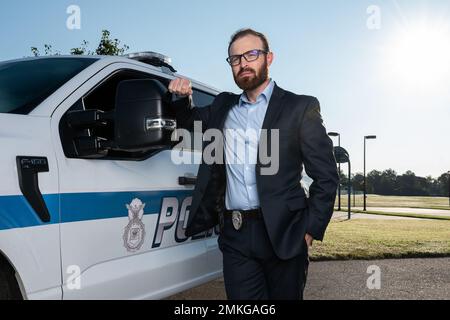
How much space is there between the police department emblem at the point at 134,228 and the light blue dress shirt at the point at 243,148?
1.65ft

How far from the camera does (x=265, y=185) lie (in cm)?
237

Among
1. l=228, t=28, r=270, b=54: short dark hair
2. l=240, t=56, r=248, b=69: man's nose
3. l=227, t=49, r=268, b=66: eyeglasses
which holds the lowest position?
l=240, t=56, r=248, b=69: man's nose

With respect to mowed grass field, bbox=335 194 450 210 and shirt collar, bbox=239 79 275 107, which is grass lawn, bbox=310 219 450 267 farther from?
mowed grass field, bbox=335 194 450 210

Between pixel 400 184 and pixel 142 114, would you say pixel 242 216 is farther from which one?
pixel 400 184

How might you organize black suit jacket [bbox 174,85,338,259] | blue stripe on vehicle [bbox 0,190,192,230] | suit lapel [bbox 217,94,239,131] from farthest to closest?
suit lapel [bbox 217,94,239,131] → black suit jacket [bbox 174,85,338,259] → blue stripe on vehicle [bbox 0,190,192,230]

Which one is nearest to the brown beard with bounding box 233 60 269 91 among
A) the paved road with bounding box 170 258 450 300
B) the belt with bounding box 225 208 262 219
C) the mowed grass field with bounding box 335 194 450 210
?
the belt with bounding box 225 208 262 219

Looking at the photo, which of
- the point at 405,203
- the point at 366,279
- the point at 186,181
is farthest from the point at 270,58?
the point at 405,203

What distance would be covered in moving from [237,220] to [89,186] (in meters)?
0.73

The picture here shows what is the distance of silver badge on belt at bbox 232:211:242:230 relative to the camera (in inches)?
94.9

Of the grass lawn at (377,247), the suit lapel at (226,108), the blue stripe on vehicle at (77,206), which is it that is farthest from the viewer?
the grass lawn at (377,247)

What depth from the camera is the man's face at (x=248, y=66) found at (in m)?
2.45

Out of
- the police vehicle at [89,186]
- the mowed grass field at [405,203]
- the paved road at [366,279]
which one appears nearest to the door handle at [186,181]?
the police vehicle at [89,186]

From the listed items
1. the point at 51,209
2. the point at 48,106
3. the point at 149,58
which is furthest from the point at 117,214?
the point at 149,58

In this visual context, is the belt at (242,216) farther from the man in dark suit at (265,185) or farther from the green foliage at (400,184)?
the green foliage at (400,184)
